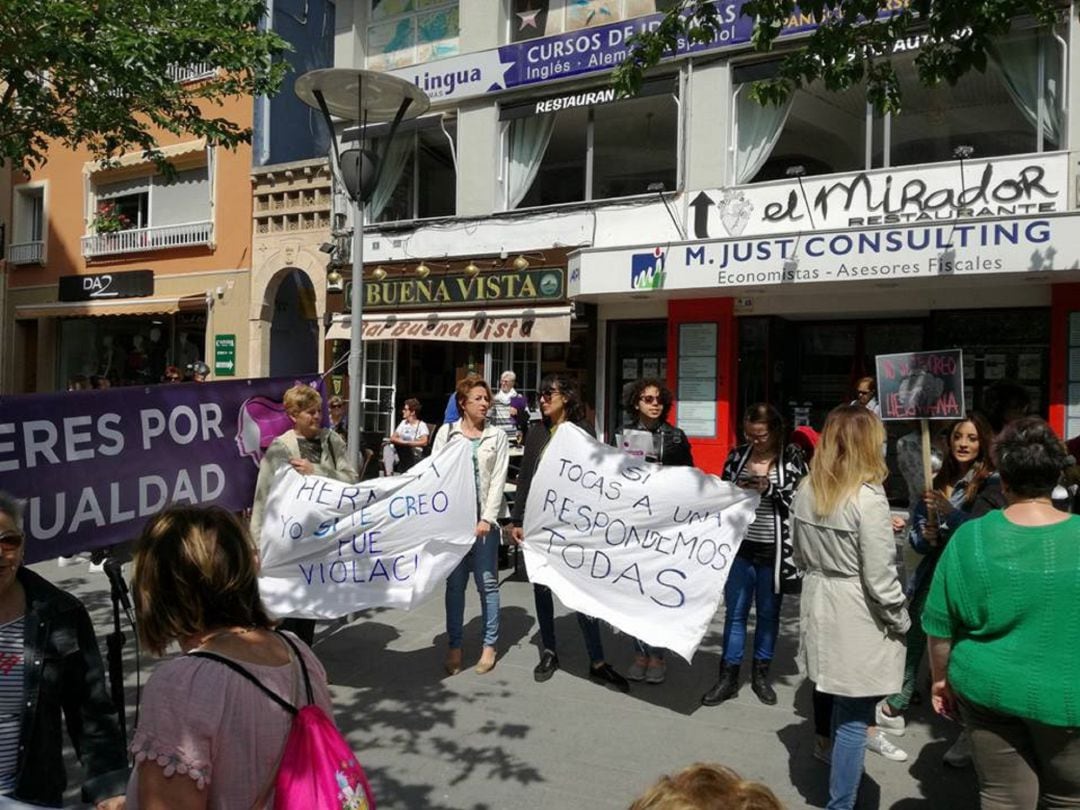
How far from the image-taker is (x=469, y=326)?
42.1 ft

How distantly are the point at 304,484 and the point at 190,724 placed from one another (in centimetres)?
332

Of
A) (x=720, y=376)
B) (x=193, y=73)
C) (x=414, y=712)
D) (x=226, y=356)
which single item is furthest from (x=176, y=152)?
(x=414, y=712)

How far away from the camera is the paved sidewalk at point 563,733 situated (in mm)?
3643

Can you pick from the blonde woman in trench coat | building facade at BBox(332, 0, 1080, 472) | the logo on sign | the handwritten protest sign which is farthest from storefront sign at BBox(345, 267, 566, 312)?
the blonde woman in trench coat

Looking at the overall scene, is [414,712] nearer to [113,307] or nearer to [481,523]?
[481,523]

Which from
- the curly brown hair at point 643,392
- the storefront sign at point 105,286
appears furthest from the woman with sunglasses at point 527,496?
the storefront sign at point 105,286

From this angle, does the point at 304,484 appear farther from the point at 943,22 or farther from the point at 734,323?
the point at 734,323

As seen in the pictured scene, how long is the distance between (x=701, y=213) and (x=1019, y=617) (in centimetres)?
940

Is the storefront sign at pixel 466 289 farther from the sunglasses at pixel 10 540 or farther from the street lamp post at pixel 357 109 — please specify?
the sunglasses at pixel 10 540

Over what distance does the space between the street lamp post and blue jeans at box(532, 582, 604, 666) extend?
1.64 meters

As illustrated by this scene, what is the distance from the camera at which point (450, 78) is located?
13.2 m

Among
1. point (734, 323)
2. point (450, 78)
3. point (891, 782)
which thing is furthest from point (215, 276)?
point (891, 782)

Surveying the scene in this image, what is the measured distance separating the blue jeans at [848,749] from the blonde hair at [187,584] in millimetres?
2446

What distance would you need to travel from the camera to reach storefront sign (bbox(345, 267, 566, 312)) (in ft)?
40.5
